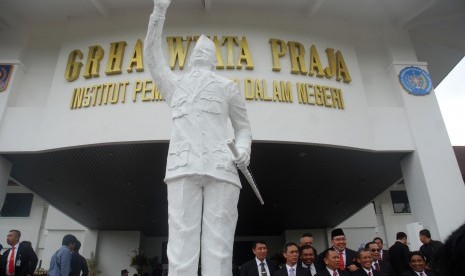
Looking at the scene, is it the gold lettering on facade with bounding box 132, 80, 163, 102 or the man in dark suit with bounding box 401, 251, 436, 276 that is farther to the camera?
the gold lettering on facade with bounding box 132, 80, 163, 102

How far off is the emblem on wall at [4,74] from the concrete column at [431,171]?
9321mm

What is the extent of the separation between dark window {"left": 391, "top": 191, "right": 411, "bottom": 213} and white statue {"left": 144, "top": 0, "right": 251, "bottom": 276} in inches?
662

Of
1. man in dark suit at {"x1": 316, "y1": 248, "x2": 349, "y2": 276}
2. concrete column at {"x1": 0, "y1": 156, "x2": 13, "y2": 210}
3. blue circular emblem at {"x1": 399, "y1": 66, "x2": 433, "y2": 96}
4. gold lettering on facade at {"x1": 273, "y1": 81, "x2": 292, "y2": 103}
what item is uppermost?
blue circular emblem at {"x1": 399, "y1": 66, "x2": 433, "y2": 96}

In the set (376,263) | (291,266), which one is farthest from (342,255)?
(291,266)

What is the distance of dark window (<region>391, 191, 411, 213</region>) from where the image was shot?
1805 centimetres

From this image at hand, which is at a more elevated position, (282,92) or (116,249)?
(282,92)

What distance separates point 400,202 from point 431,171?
10.5 m

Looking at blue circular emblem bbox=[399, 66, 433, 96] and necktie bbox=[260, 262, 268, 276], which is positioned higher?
blue circular emblem bbox=[399, 66, 433, 96]

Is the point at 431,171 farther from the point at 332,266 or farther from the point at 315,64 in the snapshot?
the point at 332,266

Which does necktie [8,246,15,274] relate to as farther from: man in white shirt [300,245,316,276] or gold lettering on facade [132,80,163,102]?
A: man in white shirt [300,245,316,276]

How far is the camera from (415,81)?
31.1ft

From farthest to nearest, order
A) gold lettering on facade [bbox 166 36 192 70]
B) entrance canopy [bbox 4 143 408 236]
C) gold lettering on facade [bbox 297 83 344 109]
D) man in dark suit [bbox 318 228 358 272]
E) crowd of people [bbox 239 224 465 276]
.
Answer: entrance canopy [bbox 4 143 408 236] < gold lettering on facade [bbox 166 36 192 70] < gold lettering on facade [bbox 297 83 344 109] < man in dark suit [bbox 318 228 358 272] < crowd of people [bbox 239 224 465 276]

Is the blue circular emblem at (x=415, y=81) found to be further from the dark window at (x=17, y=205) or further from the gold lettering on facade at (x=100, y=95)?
the dark window at (x=17, y=205)

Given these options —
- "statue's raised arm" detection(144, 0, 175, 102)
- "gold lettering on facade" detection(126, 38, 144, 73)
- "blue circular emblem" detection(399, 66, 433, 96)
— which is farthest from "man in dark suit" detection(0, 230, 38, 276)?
"blue circular emblem" detection(399, 66, 433, 96)
